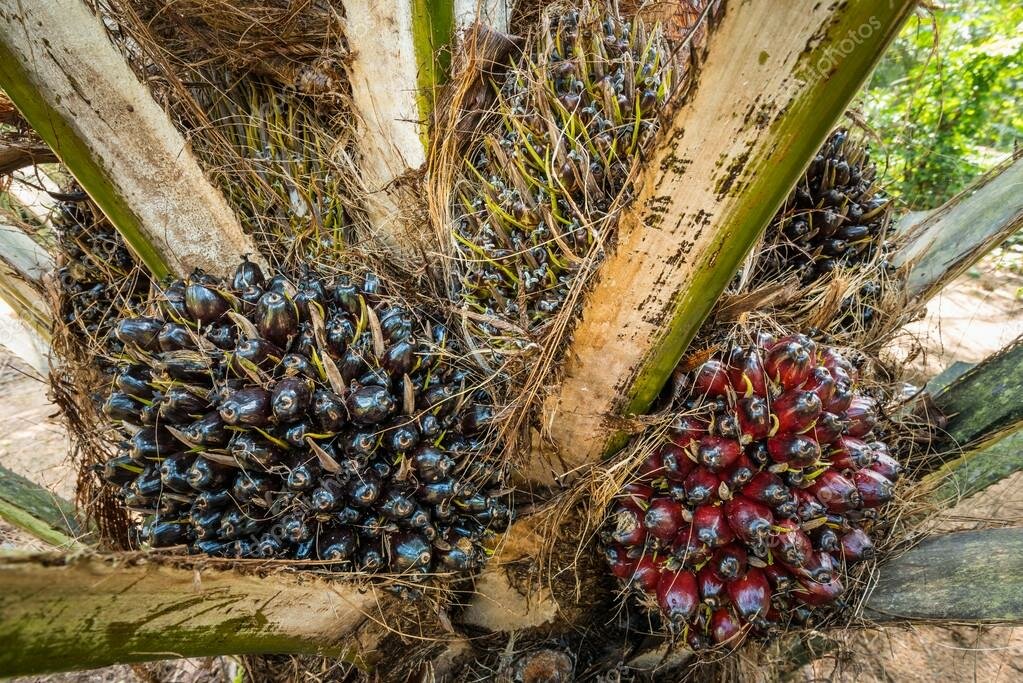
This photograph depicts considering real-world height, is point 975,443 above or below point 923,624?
above

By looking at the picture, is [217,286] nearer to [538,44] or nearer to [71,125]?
[71,125]

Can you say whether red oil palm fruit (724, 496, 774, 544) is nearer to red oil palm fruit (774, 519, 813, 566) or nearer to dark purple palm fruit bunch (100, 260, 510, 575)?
red oil palm fruit (774, 519, 813, 566)

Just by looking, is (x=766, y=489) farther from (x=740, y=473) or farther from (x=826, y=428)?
(x=826, y=428)

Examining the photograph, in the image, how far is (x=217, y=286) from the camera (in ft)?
4.25

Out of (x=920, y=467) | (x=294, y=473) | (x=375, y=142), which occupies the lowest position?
(x=920, y=467)

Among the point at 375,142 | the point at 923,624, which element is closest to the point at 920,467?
the point at 923,624

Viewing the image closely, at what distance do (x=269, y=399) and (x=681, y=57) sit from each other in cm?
120

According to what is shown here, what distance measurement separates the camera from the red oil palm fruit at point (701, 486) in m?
1.23

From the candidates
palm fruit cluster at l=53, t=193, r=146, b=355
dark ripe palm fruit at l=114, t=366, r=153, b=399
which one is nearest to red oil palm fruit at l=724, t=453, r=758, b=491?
dark ripe palm fruit at l=114, t=366, r=153, b=399

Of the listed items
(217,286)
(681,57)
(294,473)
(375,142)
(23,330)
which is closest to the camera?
(294,473)

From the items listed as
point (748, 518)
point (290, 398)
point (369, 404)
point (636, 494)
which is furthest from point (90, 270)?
point (748, 518)

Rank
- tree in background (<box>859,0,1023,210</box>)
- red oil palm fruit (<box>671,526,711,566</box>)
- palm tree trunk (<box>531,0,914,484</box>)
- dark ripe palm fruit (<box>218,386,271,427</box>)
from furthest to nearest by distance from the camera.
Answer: tree in background (<box>859,0,1023,210</box>), red oil palm fruit (<box>671,526,711,566</box>), dark ripe palm fruit (<box>218,386,271,427</box>), palm tree trunk (<box>531,0,914,484</box>)

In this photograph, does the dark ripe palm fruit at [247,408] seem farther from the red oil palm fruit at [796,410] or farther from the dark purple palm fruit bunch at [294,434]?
the red oil palm fruit at [796,410]

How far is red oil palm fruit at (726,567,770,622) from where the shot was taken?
1239 millimetres
